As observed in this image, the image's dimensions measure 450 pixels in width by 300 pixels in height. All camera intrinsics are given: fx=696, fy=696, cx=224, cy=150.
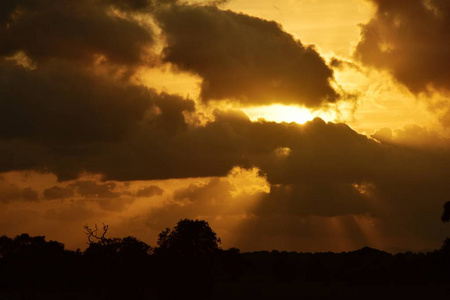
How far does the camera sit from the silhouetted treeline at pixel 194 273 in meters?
92.6

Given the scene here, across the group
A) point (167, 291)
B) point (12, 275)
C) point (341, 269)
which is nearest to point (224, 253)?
point (167, 291)

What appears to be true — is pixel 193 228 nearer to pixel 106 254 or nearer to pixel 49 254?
pixel 106 254

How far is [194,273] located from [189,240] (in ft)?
22.0

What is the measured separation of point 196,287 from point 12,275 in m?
67.2

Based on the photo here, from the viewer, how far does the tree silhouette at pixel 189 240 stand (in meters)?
96.1

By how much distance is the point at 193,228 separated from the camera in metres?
99.2

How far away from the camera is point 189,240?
97688 millimetres

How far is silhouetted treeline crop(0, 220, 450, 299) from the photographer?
92.6 metres

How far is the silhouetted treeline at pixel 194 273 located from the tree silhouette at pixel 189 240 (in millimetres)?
140

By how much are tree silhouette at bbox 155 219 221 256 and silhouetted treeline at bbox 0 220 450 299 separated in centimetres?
14

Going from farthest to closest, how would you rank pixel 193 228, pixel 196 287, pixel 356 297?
pixel 356 297
pixel 193 228
pixel 196 287

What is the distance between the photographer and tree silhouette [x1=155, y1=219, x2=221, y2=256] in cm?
9612

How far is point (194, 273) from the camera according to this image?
92.1 meters

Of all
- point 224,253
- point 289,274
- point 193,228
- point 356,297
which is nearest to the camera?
point 193,228
